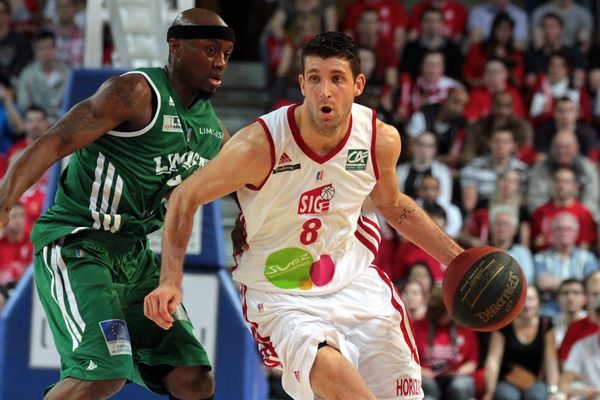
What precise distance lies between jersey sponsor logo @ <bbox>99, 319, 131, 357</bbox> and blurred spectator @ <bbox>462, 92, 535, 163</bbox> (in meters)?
6.26

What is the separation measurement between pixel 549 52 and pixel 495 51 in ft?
1.93

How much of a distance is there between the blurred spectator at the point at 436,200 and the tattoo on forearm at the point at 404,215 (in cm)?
452

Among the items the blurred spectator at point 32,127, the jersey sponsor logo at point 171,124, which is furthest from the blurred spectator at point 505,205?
the jersey sponsor logo at point 171,124

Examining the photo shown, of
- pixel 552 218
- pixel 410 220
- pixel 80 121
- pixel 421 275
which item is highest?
pixel 80 121

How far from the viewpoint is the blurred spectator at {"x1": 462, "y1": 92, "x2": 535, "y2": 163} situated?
34.9 ft

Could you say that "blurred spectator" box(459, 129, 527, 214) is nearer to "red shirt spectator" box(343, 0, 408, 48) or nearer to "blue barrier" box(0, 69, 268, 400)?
"red shirt spectator" box(343, 0, 408, 48)

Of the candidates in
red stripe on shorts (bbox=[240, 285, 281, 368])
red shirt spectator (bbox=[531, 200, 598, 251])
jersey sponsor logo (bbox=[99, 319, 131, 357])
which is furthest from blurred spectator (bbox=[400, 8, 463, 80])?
jersey sponsor logo (bbox=[99, 319, 131, 357])

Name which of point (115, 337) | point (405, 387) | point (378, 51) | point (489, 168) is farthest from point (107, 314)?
point (378, 51)

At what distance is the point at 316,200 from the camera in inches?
190

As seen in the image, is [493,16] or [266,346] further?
[493,16]

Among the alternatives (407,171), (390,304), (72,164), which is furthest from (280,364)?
(407,171)

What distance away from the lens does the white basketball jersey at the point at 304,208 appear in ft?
15.7

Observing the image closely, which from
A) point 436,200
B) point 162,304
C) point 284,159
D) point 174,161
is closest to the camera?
point 162,304

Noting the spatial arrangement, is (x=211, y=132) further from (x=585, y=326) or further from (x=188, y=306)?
(x=585, y=326)
